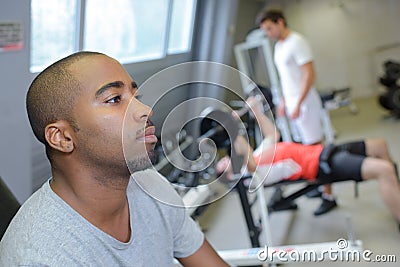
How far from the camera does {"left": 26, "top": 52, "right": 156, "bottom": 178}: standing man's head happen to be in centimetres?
78

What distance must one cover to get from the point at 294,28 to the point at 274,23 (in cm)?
263

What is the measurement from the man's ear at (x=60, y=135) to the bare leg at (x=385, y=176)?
1.64 meters

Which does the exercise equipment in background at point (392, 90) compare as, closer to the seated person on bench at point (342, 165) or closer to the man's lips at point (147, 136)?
the seated person on bench at point (342, 165)

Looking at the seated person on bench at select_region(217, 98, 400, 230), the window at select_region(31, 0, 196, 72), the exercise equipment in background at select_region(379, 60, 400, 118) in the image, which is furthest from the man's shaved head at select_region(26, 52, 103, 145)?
the exercise equipment in background at select_region(379, 60, 400, 118)

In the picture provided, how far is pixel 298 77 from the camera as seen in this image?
277 cm

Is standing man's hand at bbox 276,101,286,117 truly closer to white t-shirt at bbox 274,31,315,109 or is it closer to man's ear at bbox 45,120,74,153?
white t-shirt at bbox 274,31,315,109

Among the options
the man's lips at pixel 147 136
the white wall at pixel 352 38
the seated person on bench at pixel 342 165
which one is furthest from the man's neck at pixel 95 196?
the white wall at pixel 352 38

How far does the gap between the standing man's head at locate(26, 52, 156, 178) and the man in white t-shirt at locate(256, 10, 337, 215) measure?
202 centimetres

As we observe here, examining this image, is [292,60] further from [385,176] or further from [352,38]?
[352,38]

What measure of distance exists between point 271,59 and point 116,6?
1494mm

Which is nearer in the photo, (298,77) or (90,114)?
(90,114)

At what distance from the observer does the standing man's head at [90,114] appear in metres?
0.78

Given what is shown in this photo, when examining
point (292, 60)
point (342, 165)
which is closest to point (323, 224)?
A: point (342, 165)

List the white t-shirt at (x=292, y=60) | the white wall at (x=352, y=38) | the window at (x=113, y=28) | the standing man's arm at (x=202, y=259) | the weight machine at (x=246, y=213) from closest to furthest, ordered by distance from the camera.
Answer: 1. the standing man's arm at (x=202, y=259)
2. the weight machine at (x=246, y=213)
3. the window at (x=113, y=28)
4. the white t-shirt at (x=292, y=60)
5. the white wall at (x=352, y=38)
